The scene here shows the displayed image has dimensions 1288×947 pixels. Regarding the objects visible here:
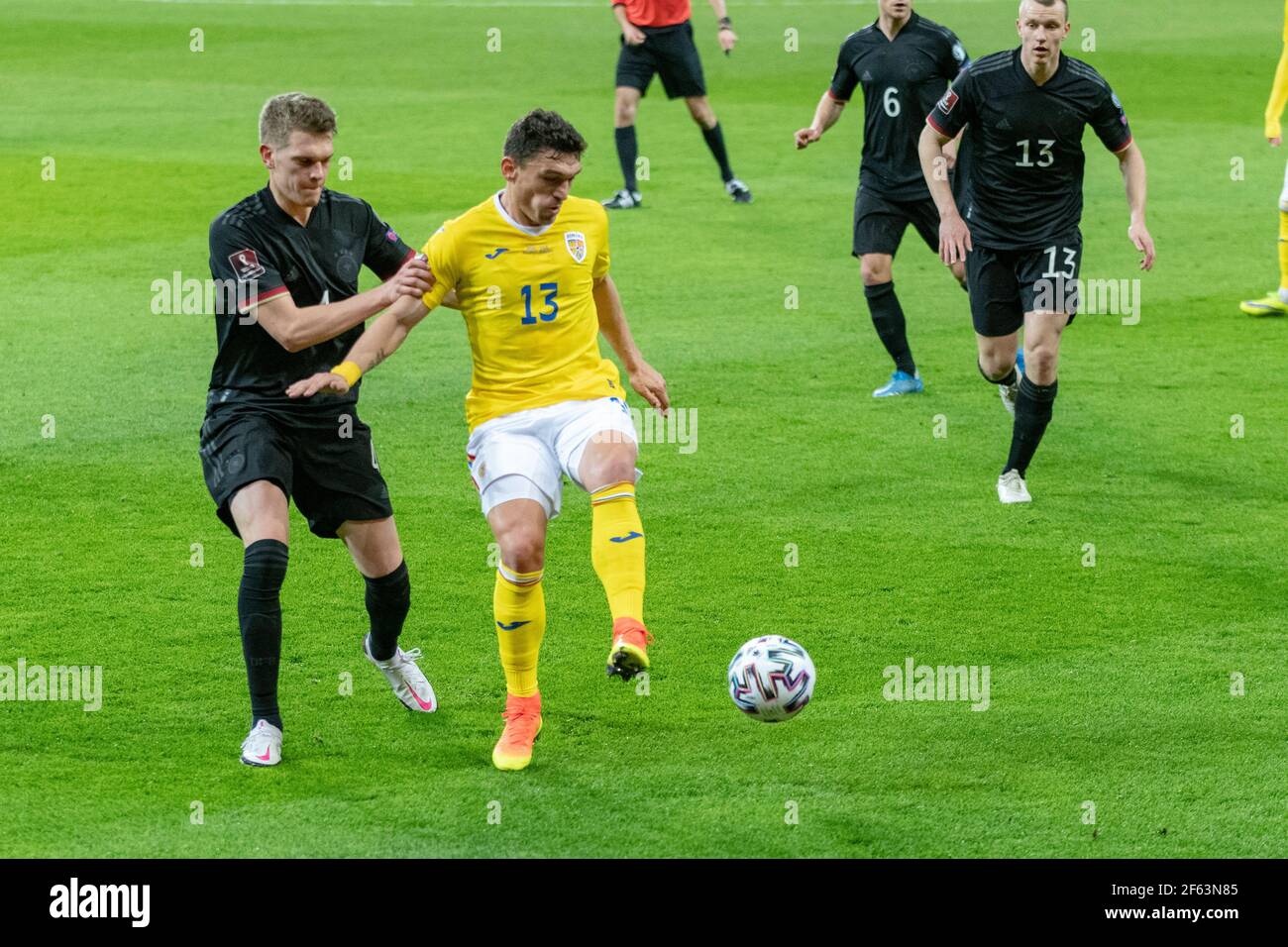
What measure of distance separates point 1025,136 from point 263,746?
5095 millimetres

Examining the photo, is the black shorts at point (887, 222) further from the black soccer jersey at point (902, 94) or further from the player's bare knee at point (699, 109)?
the player's bare knee at point (699, 109)

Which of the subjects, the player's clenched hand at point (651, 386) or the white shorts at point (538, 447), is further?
the player's clenched hand at point (651, 386)

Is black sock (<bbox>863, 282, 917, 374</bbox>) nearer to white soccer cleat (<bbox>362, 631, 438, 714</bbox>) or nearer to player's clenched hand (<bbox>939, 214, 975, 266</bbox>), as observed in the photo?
player's clenched hand (<bbox>939, 214, 975, 266</bbox>)

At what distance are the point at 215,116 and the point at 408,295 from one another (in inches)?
644

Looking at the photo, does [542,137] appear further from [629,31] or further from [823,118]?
[629,31]

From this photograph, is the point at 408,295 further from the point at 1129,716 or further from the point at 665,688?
the point at 1129,716

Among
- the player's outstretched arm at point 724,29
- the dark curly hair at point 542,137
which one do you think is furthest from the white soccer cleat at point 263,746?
the player's outstretched arm at point 724,29

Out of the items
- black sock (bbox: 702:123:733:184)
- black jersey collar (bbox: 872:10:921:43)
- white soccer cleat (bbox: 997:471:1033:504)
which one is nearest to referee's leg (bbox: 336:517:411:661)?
white soccer cleat (bbox: 997:471:1033:504)

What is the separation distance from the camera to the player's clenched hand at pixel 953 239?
8.98 metres

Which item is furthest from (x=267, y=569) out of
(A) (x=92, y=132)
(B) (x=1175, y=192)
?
(A) (x=92, y=132)

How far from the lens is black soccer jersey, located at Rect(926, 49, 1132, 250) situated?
885cm

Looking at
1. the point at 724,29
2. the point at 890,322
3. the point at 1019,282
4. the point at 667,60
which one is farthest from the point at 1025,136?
the point at 724,29

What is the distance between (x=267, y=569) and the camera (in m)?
6.02

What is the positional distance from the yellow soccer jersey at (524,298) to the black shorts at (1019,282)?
3295 millimetres
